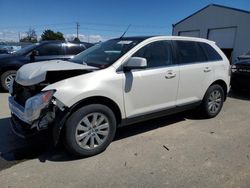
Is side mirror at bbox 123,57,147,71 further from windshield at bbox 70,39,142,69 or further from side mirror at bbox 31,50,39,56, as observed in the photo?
side mirror at bbox 31,50,39,56

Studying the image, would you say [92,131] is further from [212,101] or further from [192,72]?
[212,101]

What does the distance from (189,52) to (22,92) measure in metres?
2.99

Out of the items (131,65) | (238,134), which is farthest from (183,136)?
(131,65)

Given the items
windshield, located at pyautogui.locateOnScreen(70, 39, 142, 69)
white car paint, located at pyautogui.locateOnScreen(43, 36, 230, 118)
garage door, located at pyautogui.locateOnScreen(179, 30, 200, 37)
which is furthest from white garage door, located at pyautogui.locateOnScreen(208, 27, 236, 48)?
windshield, located at pyautogui.locateOnScreen(70, 39, 142, 69)

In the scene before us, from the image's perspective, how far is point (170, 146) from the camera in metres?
3.78

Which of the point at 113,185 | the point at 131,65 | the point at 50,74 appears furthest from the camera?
the point at 131,65

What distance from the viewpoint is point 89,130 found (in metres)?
3.32

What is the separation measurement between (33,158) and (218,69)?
12.5ft

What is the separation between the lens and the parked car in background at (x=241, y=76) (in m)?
7.11

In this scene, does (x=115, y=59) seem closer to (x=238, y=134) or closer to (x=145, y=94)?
(x=145, y=94)

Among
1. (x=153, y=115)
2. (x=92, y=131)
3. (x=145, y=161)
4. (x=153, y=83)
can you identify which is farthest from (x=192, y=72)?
(x=92, y=131)

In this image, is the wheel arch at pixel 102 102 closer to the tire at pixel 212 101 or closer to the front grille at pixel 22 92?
the front grille at pixel 22 92

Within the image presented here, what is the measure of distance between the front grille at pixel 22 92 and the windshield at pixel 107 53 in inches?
37.3

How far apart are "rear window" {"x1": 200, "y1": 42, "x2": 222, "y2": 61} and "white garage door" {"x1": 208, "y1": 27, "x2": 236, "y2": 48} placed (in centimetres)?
1658
